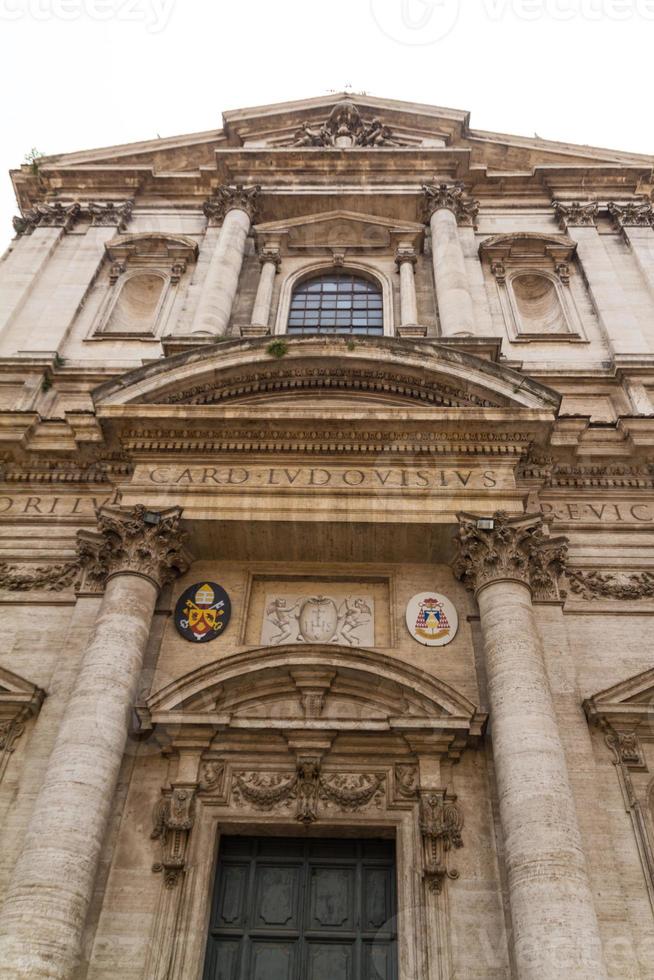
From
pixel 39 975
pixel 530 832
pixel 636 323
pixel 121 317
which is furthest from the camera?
pixel 121 317

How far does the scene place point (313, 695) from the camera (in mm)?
9688

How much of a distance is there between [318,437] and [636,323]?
7.03 metres

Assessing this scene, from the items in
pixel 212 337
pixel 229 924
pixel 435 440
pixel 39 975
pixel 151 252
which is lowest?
pixel 39 975

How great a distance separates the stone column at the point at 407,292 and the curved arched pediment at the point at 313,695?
6.86 m

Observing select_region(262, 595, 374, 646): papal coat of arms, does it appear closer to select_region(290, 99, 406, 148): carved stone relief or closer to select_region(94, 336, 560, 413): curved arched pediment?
select_region(94, 336, 560, 413): curved arched pediment

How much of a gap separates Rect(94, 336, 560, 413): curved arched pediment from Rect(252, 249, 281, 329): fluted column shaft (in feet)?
9.29

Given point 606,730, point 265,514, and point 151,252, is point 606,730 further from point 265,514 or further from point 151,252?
point 151,252

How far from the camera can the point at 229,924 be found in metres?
8.62

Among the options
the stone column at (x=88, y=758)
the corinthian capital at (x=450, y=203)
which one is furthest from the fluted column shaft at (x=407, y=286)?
the stone column at (x=88, y=758)

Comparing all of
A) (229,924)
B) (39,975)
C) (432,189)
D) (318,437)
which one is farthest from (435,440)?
(432,189)

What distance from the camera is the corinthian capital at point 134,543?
1022 cm

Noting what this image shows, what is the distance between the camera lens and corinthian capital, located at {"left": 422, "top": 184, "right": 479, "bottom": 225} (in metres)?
17.5

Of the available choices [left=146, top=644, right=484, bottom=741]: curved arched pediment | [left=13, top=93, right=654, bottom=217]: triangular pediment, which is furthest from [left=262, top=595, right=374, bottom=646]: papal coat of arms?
[left=13, top=93, right=654, bottom=217]: triangular pediment

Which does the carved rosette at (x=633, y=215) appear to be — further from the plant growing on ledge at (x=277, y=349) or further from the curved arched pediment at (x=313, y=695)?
the curved arched pediment at (x=313, y=695)
